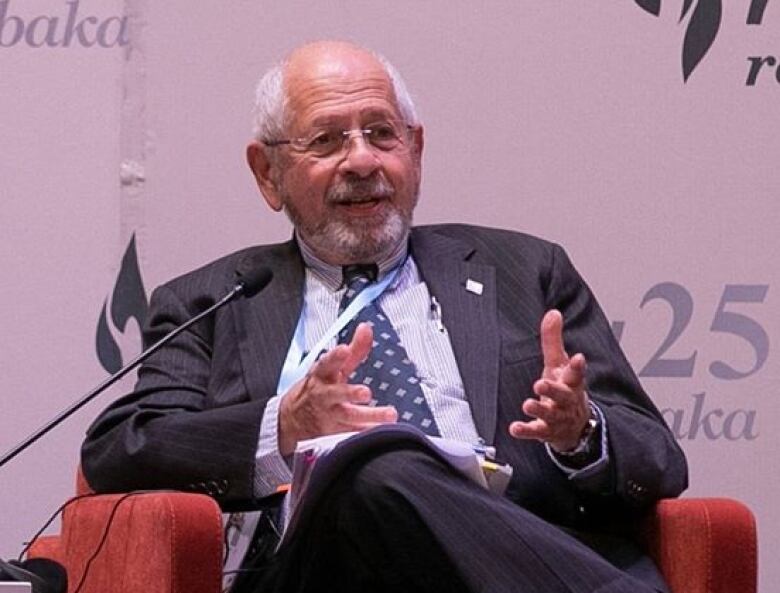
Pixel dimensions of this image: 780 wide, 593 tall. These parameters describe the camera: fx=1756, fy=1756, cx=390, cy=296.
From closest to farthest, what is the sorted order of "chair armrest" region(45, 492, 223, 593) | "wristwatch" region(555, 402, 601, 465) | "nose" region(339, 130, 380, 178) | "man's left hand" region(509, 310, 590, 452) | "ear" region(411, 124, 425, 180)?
1. "chair armrest" region(45, 492, 223, 593)
2. "man's left hand" region(509, 310, 590, 452)
3. "wristwatch" region(555, 402, 601, 465)
4. "nose" region(339, 130, 380, 178)
5. "ear" region(411, 124, 425, 180)

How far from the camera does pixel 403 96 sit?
3.11m

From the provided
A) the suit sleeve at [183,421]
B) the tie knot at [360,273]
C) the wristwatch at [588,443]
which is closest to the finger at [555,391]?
the wristwatch at [588,443]

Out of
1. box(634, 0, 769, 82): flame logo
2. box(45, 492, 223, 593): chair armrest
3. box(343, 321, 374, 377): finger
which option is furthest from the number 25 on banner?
box(45, 492, 223, 593): chair armrest

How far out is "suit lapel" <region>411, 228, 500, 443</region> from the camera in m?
2.87

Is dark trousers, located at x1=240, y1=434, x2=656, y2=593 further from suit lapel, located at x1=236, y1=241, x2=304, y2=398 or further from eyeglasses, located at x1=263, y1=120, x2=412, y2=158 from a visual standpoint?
eyeglasses, located at x1=263, y1=120, x2=412, y2=158

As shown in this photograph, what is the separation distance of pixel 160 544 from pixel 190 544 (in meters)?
0.04

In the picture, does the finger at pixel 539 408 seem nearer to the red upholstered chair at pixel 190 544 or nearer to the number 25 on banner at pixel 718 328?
the red upholstered chair at pixel 190 544

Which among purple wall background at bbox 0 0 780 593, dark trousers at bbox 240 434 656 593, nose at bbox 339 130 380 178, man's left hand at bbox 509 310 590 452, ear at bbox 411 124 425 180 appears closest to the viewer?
dark trousers at bbox 240 434 656 593

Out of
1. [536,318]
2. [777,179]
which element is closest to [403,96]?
[536,318]

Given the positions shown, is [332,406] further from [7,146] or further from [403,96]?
[7,146]

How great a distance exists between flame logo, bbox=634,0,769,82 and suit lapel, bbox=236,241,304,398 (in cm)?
106

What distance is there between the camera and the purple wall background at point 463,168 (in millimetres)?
3633

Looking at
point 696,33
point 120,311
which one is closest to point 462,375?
point 120,311

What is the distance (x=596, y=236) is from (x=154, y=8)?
3.42 feet
